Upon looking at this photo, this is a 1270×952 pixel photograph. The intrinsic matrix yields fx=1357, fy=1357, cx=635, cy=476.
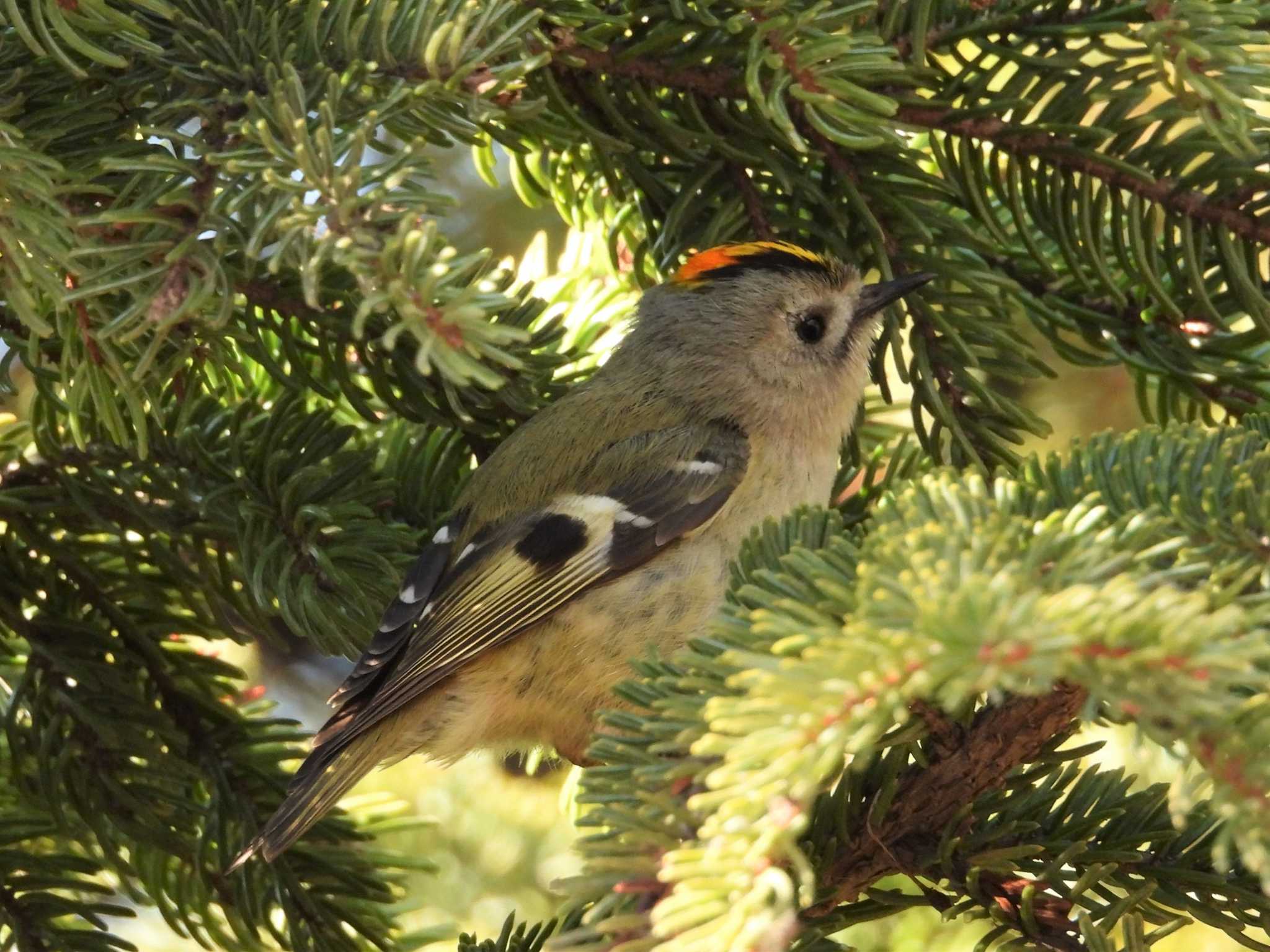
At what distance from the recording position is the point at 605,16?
1.04m

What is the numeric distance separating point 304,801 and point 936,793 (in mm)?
575

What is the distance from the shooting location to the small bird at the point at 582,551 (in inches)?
55.8

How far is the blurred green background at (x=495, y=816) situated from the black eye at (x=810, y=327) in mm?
186

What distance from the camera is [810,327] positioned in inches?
71.4

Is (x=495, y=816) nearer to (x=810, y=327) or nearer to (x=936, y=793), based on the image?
(x=810, y=327)

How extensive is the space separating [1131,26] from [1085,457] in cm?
49

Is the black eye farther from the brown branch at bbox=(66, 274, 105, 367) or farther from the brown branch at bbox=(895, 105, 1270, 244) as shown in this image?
the brown branch at bbox=(66, 274, 105, 367)

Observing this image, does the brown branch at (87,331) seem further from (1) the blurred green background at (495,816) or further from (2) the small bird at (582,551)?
(1) the blurred green background at (495,816)

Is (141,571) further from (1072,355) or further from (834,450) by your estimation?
(1072,355)

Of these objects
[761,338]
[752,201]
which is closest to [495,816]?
[761,338]

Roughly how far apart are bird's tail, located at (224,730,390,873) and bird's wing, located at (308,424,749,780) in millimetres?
38

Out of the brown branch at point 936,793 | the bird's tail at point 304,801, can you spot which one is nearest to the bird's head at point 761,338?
the bird's tail at point 304,801

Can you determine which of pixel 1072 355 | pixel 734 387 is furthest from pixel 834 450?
pixel 1072 355

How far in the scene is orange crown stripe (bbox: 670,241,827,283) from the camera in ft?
4.67
